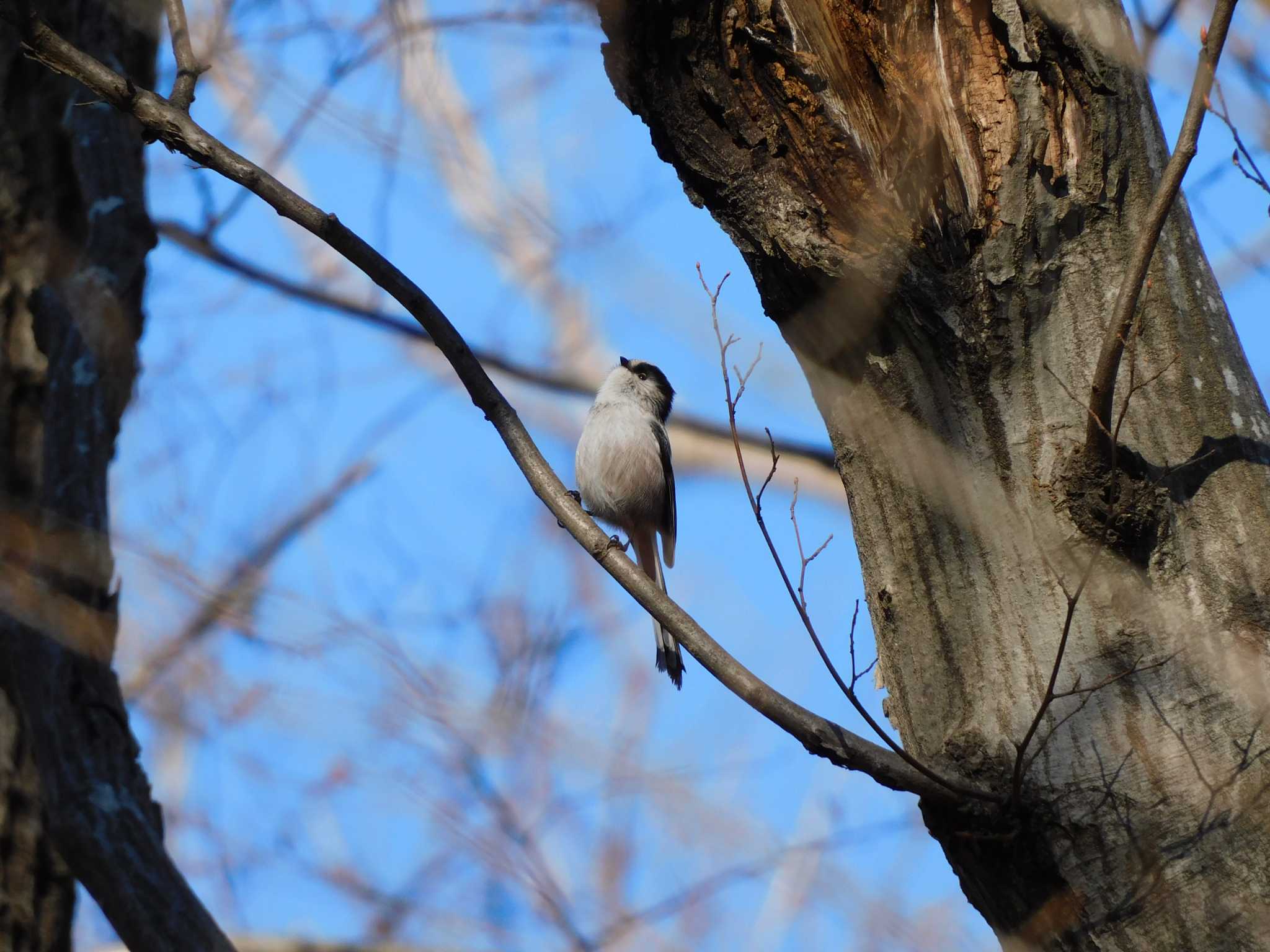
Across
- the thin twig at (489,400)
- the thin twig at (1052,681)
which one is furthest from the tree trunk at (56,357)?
the thin twig at (1052,681)

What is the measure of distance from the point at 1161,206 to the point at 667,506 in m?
3.38

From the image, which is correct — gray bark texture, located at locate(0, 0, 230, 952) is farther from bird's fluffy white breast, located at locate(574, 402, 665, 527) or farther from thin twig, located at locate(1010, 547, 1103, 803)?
thin twig, located at locate(1010, 547, 1103, 803)

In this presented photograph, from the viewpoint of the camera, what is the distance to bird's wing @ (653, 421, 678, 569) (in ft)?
16.4

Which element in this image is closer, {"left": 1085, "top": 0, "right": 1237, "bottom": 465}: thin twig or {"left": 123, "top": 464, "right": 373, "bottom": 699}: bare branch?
{"left": 1085, "top": 0, "right": 1237, "bottom": 465}: thin twig

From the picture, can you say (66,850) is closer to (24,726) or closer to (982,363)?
(24,726)

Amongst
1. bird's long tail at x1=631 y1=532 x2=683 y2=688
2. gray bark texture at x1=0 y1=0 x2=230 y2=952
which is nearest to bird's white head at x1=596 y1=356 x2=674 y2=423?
bird's long tail at x1=631 y1=532 x2=683 y2=688

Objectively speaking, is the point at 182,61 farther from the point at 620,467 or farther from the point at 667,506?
the point at 667,506

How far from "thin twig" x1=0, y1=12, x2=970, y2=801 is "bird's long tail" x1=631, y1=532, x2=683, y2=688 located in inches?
33.2

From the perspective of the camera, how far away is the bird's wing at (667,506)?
16.4 ft

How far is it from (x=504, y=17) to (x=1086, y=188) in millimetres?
3526

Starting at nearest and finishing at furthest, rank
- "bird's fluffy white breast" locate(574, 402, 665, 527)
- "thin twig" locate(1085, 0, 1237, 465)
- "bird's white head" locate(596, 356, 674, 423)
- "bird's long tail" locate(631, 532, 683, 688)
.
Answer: "thin twig" locate(1085, 0, 1237, 465) < "bird's long tail" locate(631, 532, 683, 688) < "bird's fluffy white breast" locate(574, 402, 665, 527) < "bird's white head" locate(596, 356, 674, 423)

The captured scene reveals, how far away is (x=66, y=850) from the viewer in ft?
9.12

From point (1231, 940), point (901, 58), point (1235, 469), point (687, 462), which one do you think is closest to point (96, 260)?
point (901, 58)

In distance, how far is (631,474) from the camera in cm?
479
